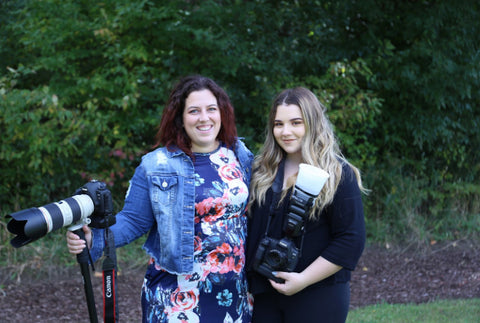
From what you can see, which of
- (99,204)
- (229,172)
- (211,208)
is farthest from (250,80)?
(99,204)

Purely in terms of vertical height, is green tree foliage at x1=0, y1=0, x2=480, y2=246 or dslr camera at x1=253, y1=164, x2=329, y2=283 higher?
green tree foliage at x1=0, y1=0, x2=480, y2=246

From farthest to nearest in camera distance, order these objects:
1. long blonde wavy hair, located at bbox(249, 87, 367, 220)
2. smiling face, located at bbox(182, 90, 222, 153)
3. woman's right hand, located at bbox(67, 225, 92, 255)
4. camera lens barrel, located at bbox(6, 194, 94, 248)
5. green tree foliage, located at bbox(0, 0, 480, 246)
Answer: green tree foliage, located at bbox(0, 0, 480, 246)
smiling face, located at bbox(182, 90, 222, 153)
long blonde wavy hair, located at bbox(249, 87, 367, 220)
woman's right hand, located at bbox(67, 225, 92, 255)
camera lens barrel, located at bbox(6, 194, 94, 248)

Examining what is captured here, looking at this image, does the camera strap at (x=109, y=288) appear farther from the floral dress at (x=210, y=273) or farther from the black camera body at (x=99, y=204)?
the floral dress at (x=210, y=273)

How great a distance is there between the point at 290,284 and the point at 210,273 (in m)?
0.38

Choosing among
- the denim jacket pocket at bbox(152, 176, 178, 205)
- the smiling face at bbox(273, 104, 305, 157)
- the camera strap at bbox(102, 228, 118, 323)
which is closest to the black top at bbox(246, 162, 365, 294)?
the smiling face at bbox(273, 104, 305, 157)

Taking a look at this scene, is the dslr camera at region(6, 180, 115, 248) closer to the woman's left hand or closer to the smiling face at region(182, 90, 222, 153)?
the smiling face at region(182, 90, 222, 153)

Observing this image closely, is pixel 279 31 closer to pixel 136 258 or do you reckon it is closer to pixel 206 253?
pixel 136 258

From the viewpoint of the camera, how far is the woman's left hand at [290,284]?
92.5 inches

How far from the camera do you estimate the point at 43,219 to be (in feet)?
6.55

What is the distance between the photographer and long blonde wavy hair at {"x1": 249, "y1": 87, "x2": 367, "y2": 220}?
2.40m

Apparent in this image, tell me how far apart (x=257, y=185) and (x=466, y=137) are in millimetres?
6320

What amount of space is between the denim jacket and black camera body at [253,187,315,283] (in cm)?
33

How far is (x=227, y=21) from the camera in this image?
6.45 metres

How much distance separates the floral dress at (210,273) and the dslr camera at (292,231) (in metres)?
0.16
